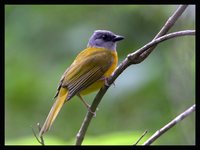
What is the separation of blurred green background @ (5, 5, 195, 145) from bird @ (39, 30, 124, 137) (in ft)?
0.58

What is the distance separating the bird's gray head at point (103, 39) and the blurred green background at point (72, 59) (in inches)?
4.6

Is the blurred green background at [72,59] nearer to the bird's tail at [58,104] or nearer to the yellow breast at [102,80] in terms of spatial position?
the yellow breast at [102,80]

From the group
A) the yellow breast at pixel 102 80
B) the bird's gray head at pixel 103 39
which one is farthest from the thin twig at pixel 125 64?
the bird's gray head at pixel 103 39

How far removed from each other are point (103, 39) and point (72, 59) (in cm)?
38

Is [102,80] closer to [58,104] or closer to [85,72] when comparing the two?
[85,72]

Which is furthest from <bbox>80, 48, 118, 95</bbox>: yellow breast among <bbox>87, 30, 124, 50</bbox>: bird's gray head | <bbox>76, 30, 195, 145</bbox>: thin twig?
<bbox>76, 30, 195, 145</bbox>: thin twig

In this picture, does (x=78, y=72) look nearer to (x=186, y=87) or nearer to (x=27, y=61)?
(x=186, y=87)

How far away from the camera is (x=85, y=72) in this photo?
455 centimetres

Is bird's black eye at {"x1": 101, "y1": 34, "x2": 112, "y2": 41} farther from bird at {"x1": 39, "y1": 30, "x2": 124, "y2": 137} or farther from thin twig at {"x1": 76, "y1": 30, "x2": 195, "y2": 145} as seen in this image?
thin twig at {"x1": 76, "y1": 30, "x2": 195, "y2": 145}

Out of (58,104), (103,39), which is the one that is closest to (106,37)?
(103,39)

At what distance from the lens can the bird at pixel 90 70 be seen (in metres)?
4.29

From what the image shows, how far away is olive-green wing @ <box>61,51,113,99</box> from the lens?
171 inches

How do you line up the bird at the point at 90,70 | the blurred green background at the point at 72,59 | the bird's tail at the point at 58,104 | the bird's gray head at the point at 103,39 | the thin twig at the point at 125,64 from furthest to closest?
1. the bird's gray head at the point at 103,39
2. the blurred green background at the point at 72,59
3. the bird at the point at 90,70
4. the bird's tail at the point at 58,104
5. the thin twig at the point at 125,64
